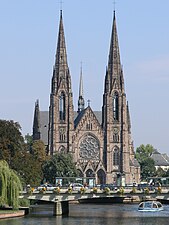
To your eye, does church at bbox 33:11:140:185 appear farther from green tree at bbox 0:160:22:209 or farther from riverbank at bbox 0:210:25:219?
green tree at bbox 0:160:22:209

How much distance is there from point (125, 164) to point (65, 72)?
2442cm

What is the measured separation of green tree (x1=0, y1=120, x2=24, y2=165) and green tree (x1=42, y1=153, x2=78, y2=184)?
47304 mm

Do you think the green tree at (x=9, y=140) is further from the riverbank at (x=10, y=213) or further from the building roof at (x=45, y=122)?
the building roof at (x=45, y=122)

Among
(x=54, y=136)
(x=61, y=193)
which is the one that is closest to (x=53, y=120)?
(x=54, y=136)

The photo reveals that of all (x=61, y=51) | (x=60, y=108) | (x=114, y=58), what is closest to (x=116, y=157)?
(x=60, y=108)

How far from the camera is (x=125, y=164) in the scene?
174 metres

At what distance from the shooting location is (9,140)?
111562 millimetres

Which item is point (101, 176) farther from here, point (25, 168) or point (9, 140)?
point (9, 140)

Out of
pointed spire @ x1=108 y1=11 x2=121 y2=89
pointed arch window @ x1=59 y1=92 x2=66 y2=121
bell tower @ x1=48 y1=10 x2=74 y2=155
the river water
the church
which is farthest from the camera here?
pointed spire @ x1=108 y1=11 x2=121 y2=89

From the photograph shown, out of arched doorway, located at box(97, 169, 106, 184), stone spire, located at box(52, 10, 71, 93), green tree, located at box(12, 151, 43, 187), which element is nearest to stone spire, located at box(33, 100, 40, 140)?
stone spire, located at box(52, 10, 71, 93)

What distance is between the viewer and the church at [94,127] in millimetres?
173500

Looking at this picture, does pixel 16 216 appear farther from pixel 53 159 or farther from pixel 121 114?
pixel 121 114

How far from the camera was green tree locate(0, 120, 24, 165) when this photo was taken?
109562 mm

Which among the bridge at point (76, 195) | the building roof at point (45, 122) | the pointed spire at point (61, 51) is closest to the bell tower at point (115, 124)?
the pointed spire at point (61, 51)
